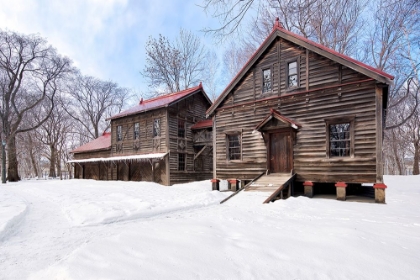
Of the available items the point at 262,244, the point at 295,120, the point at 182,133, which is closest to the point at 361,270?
the point at 262,244

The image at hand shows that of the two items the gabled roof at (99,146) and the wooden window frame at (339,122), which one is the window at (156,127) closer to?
the gabled roof at (99,146)

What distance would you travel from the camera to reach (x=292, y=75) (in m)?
11.1

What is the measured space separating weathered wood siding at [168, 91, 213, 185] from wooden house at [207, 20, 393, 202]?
633 cm

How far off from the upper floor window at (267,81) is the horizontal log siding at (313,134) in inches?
31.0

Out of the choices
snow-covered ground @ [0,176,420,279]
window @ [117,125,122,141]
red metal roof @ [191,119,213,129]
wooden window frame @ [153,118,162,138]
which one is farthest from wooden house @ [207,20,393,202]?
window @ [117,125,122,141]

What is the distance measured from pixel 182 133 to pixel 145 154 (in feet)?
11.8

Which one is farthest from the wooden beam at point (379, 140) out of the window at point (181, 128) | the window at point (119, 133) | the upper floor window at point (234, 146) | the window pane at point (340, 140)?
the window at point (119, 133)

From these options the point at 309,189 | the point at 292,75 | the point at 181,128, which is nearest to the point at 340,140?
the point at 309,189

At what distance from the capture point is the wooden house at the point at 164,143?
18.6m

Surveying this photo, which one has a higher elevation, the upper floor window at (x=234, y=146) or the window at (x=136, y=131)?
the window at (x=136, y=131)

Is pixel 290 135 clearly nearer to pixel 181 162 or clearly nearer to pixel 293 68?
pixel 293 68

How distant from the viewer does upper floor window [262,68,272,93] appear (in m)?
11.8

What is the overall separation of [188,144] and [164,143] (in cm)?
246

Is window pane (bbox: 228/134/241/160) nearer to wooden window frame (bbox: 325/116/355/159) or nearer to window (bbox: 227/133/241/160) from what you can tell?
window (bbox: 227/133/241/160)
